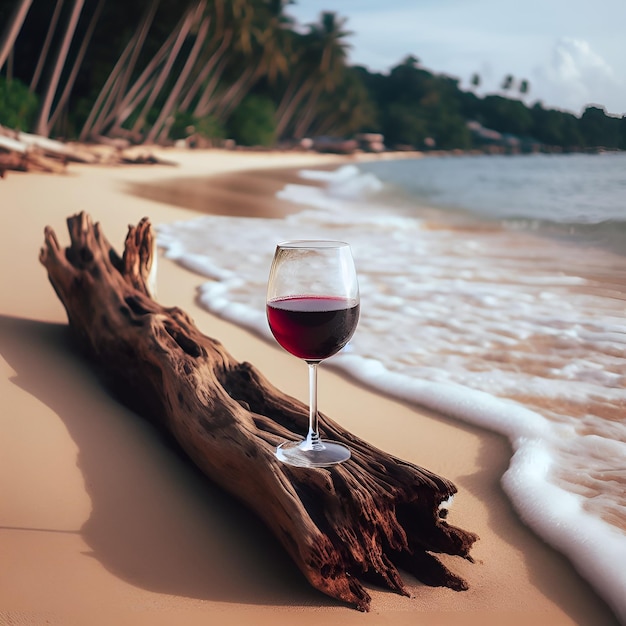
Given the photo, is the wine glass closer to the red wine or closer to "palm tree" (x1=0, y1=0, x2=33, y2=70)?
the red wine

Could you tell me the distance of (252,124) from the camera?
46.2m

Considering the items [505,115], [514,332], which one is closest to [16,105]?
[514,332]

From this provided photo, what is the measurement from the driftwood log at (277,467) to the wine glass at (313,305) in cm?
10

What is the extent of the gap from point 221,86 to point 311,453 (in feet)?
149

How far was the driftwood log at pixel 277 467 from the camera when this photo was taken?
142 centimetres

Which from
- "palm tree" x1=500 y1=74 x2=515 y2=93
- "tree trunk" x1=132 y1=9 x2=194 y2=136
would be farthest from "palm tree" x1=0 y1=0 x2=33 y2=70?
"palm tree" x1=500 y1=74 x2=515 y2=93

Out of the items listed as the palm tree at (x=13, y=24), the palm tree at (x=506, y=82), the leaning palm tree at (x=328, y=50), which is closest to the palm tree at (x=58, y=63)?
the palm tree at (x=13, y=24)

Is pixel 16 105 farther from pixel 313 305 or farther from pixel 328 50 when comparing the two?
pixel 328 50

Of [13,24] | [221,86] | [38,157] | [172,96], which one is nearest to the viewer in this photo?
[38,157]

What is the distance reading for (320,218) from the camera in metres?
9.66

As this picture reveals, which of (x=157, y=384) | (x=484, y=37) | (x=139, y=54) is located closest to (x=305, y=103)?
(x=139, y=54)

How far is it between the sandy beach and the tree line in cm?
208

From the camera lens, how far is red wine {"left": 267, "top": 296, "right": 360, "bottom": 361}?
1594mm

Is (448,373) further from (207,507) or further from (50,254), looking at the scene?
(50,254)
